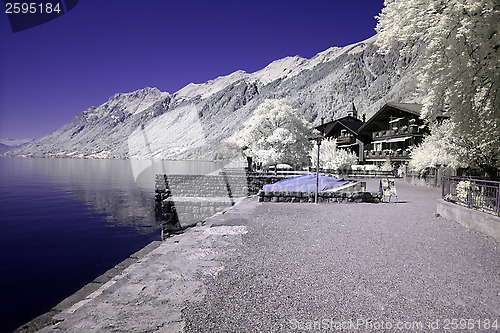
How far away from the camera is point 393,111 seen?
49.8 meters

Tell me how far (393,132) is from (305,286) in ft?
160

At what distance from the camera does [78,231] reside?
2642cm

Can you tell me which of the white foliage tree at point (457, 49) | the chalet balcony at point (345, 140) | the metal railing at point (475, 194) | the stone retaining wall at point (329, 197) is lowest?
the stone retaining wall at point (329, 197)

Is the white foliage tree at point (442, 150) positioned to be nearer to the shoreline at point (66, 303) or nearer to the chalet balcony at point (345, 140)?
the shoreline at point (66, 303)

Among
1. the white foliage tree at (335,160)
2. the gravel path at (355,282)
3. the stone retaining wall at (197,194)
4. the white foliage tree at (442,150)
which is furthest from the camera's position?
the white foliage tree at (335,160)

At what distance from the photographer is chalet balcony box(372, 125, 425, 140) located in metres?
43.2

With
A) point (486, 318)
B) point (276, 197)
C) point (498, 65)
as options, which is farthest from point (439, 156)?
point (486, 318)

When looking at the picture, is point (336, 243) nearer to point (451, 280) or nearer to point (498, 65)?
point (451, 280)

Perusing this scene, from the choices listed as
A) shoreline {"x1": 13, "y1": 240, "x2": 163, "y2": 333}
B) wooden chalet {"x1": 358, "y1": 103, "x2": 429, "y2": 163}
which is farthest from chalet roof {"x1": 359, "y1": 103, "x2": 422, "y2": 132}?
shoreline {"x1": 13, "y1": 240, "x2": 163, "y2": 333}

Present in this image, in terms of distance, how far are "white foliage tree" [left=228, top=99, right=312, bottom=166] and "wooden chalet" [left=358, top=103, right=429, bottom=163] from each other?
16.0m

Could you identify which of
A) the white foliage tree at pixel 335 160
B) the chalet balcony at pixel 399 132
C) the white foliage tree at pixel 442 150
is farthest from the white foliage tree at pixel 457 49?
the white foliage tree at pixel 335 160

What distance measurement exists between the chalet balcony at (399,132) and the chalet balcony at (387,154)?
2.67 meters

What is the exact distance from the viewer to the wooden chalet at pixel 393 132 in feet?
143

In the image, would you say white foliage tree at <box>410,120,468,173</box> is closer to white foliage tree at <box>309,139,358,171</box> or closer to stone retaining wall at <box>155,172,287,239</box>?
stone retaining wall at <box>155,172,287,239</box>
